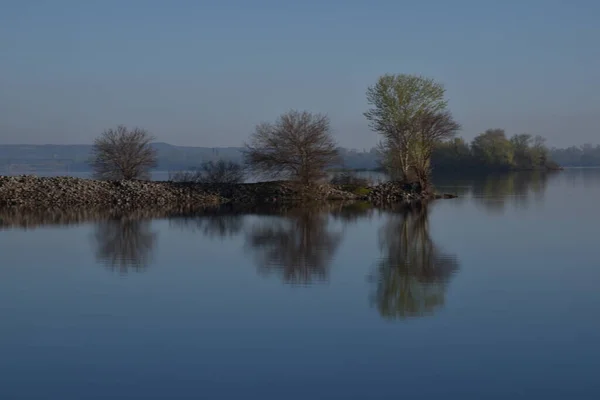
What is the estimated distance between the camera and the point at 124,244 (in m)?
17.6

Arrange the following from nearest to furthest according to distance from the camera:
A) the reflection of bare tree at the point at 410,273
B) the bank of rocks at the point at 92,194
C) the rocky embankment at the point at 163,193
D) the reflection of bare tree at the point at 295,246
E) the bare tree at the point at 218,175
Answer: the reflection of bare tree at the point at 410,273 < the reflection of bare tree at the point at 295,246 < the bank of rocks at the point at 92,194 < the rocky embankment at the point at 163,193 < the bare tree at the point at 218,175

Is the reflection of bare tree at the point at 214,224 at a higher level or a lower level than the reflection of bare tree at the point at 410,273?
higher

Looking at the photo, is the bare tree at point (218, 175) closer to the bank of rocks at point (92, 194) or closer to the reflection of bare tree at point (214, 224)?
the bank of rocks at point (92, 194)

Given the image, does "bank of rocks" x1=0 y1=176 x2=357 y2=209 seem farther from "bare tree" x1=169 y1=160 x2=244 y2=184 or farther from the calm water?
the calm water

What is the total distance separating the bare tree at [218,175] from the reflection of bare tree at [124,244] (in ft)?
48.7

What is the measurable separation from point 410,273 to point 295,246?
4.81 m

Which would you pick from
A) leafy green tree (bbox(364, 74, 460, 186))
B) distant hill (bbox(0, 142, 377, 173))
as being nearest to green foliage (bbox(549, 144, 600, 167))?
distant hill (bbox(0, 142, 377, 173))

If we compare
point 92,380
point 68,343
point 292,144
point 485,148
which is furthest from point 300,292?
point 485,148

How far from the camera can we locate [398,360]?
24.9 ft

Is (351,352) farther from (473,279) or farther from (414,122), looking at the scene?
(414,122)

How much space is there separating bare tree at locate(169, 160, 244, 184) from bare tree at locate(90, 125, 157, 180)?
2.50m

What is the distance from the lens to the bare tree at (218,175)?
39375 millimetres

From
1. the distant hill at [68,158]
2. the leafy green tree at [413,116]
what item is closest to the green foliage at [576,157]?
the distant hill at [68,158]

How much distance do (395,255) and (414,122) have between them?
24690mm
